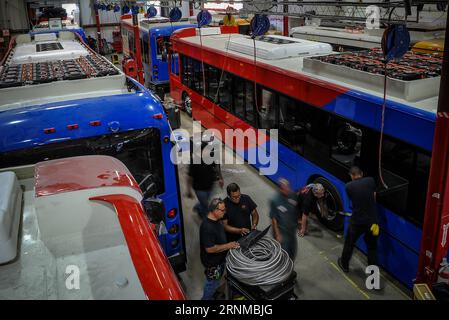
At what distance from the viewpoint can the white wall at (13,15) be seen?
24.6 m

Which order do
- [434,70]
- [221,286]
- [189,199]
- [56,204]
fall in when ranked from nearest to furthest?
[56,204] → [221,286] → [434,70] → [189,199]

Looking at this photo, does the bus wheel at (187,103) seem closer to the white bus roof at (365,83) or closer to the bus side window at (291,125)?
the white bus roof at (365,83)

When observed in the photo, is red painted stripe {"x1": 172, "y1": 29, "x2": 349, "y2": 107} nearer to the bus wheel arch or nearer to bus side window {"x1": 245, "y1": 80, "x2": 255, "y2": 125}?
bus side window {"x1": 245, "y1": 80, "x2": 255, "y2": 125}

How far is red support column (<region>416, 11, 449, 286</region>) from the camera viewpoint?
167 inches

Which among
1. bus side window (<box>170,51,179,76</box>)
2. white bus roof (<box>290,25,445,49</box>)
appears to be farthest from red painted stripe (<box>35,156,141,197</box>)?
bus side window (<box>170,51,179,76</box>)

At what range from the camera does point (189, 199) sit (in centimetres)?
849

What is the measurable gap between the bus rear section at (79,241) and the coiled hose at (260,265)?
2312mm

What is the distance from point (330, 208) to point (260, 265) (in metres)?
2.74

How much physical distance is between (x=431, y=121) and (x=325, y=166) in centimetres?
226

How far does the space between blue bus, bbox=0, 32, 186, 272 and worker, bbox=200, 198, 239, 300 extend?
49 centimetres

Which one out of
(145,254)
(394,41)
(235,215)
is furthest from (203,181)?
(145,254)

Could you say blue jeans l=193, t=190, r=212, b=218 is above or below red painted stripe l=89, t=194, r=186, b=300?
below

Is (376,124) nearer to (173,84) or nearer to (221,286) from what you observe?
(221,286)

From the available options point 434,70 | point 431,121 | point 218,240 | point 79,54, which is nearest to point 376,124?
point 431,121
